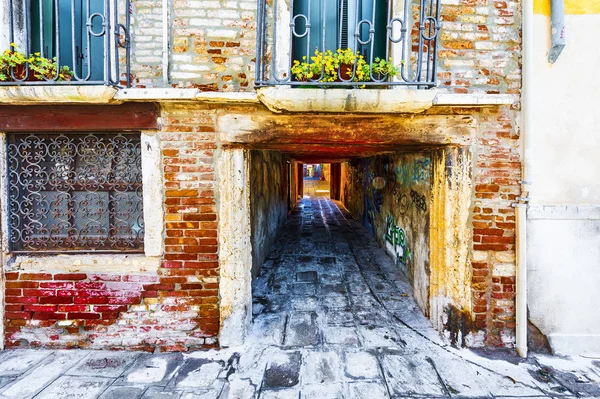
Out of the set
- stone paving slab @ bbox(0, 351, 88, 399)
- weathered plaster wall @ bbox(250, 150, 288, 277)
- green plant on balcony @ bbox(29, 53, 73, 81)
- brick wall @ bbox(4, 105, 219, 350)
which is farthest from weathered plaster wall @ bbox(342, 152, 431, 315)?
green plant on balcony @ bbox(29, 53, 73, 81)

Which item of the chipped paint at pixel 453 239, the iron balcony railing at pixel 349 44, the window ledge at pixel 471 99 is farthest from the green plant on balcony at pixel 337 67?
the chipped paint at pixel 453 239

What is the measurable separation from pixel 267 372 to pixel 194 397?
2.26ft

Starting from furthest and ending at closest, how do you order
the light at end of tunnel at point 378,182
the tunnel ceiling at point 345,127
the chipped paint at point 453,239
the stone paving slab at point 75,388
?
the light at end of tunnel at point 378,182
the chipped paint at point 453,239
the tunnel ceiling at point 345,127
the stone paving slab at point 75,388

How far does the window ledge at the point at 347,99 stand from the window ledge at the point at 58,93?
58.7 inches

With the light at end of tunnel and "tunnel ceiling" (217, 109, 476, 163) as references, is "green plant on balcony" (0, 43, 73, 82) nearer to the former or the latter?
"tunnel ceiling" (217, 109, 476, 163)

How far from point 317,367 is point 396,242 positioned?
10.8 ft

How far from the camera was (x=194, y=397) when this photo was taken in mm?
2654

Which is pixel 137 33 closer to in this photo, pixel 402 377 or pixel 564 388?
pixel 402 377

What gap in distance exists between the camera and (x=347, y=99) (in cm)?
283

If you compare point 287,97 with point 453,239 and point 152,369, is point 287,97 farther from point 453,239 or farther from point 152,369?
point 152,369

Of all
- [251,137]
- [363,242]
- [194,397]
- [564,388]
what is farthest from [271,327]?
[363,242]

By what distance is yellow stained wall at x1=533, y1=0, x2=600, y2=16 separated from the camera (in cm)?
310

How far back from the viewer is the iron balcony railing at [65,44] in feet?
9.29

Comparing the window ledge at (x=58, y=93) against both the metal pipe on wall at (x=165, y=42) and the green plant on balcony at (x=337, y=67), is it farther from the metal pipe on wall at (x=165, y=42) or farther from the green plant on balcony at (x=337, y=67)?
the green plant on balcony at (x=337, y=67)
